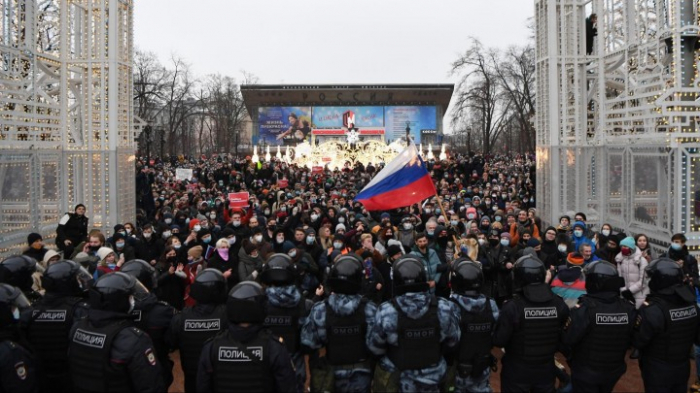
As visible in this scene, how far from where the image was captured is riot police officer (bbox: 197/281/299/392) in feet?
14.2

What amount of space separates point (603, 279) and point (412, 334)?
1804 mm

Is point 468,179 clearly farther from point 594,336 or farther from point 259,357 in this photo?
point 259,357

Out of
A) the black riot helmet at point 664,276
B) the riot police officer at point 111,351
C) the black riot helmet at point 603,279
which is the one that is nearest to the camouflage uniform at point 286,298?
the riot police officer at point 111,351

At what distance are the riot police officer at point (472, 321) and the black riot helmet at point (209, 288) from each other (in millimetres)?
A: 2016

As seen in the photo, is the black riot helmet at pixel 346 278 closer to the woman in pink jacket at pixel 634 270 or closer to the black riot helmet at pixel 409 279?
the black riot helmet at pixel 409 279

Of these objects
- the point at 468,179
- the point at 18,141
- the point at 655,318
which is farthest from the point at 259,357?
the point at 468,179

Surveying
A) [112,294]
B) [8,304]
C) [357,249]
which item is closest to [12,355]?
[8,304]

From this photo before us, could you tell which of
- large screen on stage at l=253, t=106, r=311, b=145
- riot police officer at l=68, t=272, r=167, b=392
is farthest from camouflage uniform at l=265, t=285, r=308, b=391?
large screen on stage at l=253, t=106, r=311, b=145

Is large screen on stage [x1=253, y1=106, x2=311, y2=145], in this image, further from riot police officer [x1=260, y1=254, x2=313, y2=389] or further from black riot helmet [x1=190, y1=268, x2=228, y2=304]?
black riot helmet [x1=190, y1=268, x2=228, y2=304]

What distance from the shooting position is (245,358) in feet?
14.2

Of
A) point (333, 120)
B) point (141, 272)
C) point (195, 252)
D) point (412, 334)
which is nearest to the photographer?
point (412, 334)

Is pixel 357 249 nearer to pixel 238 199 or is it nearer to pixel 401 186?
pixel 401 186

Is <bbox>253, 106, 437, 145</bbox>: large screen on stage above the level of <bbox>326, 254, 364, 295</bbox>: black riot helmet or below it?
above

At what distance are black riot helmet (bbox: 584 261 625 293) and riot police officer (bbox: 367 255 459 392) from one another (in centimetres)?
133
